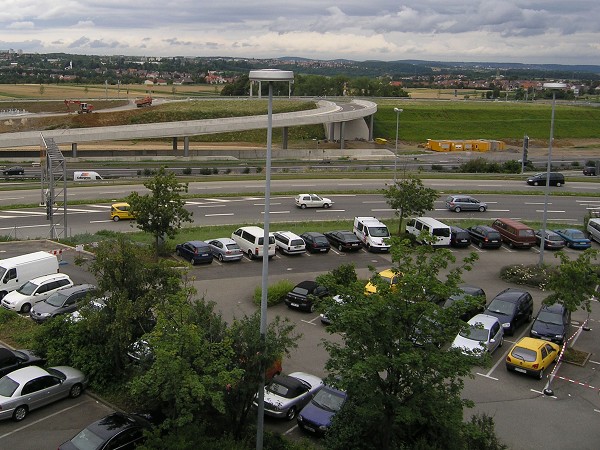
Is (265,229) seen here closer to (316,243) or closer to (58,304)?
(58,304)

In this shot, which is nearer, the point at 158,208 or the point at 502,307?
the point at 502,307

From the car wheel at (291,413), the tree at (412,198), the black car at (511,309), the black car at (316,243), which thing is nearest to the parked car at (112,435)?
the car wheel at (291,413)

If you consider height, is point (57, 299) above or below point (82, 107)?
below

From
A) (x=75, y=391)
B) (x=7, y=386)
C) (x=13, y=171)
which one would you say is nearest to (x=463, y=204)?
(x=75, y=391)

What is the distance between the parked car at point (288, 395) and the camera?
50.0 ft

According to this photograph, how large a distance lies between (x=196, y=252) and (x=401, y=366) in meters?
17.6

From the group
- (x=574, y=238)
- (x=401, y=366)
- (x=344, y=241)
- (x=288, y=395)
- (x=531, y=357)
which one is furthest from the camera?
(x=574, y=238)

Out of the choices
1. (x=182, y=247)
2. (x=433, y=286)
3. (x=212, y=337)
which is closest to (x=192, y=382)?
(x=212, y=337)

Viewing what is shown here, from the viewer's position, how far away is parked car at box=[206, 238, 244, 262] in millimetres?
28250

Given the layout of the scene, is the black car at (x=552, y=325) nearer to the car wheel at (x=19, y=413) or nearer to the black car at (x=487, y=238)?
the black car at (x=487, y=238)

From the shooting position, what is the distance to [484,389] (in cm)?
1755

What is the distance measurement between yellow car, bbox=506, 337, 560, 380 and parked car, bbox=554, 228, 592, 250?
1551cm

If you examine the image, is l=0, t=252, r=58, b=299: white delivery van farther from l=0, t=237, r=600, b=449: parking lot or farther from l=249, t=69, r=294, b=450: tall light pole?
l=249, t=69, r=294, b=450: tall light pole

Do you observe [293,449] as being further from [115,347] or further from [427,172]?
[427,172]
